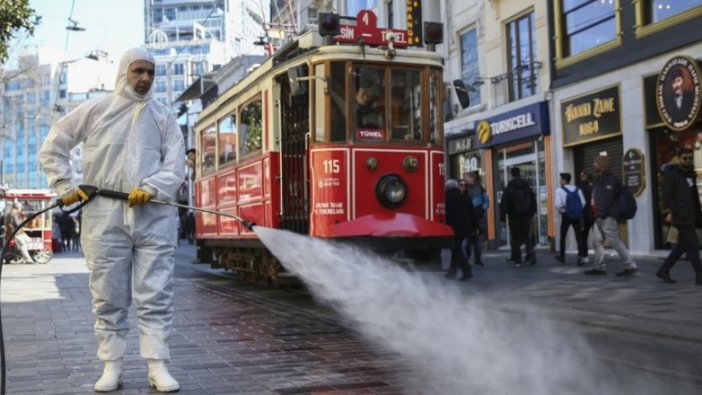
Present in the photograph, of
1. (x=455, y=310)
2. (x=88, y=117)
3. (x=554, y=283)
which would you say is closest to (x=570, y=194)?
(x=554, y=283)

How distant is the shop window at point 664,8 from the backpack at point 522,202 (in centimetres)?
471

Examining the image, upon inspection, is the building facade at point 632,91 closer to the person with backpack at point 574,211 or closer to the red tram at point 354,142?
the person with backpack at point 574,211

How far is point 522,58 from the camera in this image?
21.9 metres

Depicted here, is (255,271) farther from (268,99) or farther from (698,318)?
(698,318)

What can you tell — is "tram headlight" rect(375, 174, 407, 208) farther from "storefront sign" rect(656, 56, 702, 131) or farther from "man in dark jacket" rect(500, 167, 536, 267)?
"storefront sign" rect(656, 56, 702, 131)

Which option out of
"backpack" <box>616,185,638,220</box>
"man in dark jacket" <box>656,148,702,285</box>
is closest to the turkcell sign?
"backpack" <box>616,185,638,220</box>

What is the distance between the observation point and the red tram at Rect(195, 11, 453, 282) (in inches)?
400

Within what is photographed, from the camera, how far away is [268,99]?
11.3m

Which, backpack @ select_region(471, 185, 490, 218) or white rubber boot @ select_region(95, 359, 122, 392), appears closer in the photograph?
white rubber boot @ select_region(95, 359, 122, 392)

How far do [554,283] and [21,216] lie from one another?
748 inches

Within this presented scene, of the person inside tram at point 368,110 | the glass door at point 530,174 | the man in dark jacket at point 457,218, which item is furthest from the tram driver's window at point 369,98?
the glass door at point 530,174

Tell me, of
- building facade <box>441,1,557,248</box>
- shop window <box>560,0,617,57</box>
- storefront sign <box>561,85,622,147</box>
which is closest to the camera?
storefront sign <box>561,85,622,147</box>

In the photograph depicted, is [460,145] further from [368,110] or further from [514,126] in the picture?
[368,110]

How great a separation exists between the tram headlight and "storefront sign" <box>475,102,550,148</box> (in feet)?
35.8
